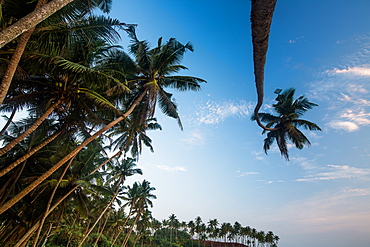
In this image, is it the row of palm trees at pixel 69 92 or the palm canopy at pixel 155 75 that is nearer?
the row of palm trees at pixel 69 92

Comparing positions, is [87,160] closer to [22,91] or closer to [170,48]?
[22,91]

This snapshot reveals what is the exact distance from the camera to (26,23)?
313cm

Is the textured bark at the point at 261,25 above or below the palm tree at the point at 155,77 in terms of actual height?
below

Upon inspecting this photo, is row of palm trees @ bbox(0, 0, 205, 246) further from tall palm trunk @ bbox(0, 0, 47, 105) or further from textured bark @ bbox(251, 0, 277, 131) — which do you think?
textured bark @ bbox(251, 0, 277, 131)

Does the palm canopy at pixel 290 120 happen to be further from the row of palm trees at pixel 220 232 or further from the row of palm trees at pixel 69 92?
the row of palm trees at pixel 220 232

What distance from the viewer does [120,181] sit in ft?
83.2

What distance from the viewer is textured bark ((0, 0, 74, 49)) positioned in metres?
2.94

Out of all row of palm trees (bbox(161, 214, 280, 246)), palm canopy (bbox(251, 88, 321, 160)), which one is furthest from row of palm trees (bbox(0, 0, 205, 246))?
row of palm trees (bbox(161, 214, 280, 246))

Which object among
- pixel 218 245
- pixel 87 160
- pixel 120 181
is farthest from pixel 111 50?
pixel 218 245

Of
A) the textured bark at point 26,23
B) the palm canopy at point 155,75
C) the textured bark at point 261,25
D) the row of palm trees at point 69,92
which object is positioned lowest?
the textured bark at point 261,25

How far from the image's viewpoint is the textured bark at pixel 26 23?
9.63 feet

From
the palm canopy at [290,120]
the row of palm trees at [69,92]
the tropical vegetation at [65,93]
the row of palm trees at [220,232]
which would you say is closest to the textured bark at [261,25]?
the tropical vegetation at [65,93]

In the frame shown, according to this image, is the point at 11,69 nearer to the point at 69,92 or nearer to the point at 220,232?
the point at 69,92

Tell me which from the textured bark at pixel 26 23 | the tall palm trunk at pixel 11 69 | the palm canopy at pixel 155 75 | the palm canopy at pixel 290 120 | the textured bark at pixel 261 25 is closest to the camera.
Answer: the textured bark at pixel 261 25
